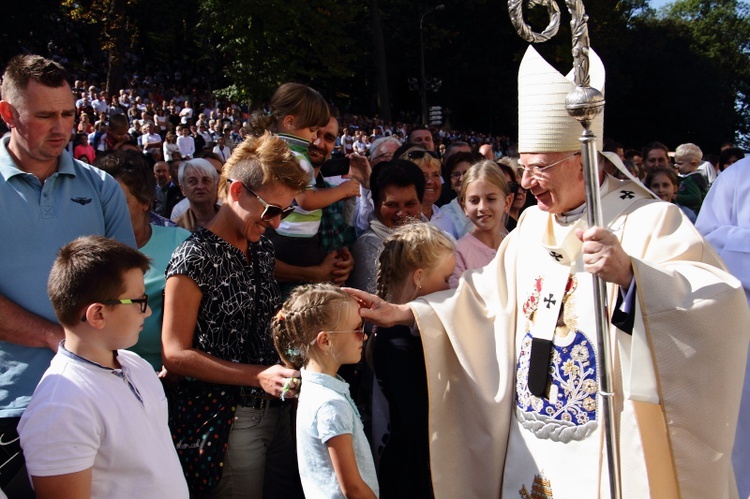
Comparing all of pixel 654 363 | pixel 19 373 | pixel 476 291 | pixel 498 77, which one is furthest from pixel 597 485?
pixel 498 77

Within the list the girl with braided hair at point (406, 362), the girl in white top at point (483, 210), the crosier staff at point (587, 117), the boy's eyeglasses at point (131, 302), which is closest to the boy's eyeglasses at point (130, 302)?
the boy's eyeglasses at point (131, 302)

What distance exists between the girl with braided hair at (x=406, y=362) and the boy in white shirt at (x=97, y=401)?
3.47ft

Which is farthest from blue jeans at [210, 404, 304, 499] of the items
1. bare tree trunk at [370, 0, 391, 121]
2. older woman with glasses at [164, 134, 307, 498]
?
bare tree trunk at [370, 0, 391, 121]

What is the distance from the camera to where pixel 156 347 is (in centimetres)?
341

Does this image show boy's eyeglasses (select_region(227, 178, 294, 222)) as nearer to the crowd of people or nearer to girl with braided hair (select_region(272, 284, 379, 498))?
the crowd of people

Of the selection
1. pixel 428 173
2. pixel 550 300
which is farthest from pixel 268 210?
pixel 428 173

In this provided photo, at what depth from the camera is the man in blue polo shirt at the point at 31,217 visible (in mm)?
2688

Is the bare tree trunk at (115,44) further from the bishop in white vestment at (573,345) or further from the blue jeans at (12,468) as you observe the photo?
the blue jeans at (12,468)

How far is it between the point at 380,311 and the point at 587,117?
1208 mm

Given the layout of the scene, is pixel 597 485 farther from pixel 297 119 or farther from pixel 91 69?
pixel 91 69

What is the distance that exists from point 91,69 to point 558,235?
108 ft

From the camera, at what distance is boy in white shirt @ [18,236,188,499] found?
2137mm

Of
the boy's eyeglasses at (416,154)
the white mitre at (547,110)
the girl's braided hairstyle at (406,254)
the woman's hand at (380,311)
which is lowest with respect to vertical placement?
the woman's hand at (380,311)

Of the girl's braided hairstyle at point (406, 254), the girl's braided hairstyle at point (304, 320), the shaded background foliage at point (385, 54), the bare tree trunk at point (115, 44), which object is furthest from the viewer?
the bare tree trunk at point (115, 44)
